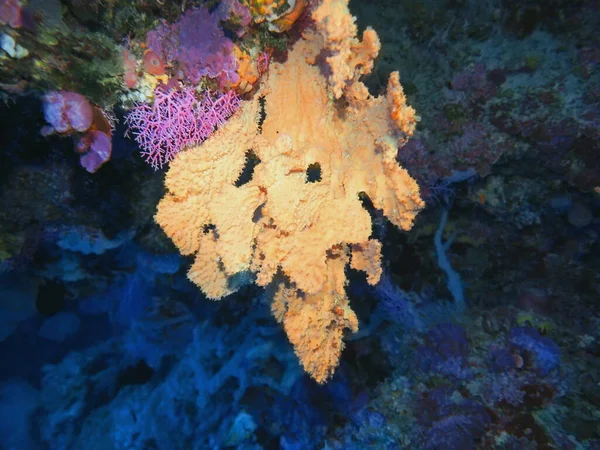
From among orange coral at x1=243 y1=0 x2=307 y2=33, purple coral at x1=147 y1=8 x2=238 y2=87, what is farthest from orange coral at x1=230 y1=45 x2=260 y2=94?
orange coral at x1=243 y1=0 x2=307 y2=33

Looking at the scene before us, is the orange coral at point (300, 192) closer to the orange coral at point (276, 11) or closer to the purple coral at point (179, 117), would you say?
the purple coral at point (179, 117)

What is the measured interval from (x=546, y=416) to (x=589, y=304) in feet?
4.72

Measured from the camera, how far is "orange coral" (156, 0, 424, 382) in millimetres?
2018

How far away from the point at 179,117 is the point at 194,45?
1.35 feet

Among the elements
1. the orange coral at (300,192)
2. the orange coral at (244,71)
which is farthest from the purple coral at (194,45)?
the orange coral at (300,192)

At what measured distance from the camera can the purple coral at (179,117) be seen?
198 cm

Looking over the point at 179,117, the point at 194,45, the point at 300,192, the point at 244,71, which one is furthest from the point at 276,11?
the point at 300,192

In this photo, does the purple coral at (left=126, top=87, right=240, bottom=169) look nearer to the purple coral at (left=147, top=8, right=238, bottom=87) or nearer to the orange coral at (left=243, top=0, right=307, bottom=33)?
the purple coral at (left=147, top=8, right=238, bottom=87)

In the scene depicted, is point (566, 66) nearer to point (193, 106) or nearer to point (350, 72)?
point (350, 72)

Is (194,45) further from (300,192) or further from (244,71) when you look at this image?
(300,192)

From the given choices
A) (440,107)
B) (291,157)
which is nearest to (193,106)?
(291,157)

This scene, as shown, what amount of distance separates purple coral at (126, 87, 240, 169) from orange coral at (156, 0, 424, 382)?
9 centimetres

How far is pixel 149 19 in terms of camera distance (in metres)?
1.93

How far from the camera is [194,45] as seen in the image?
6.25ft
